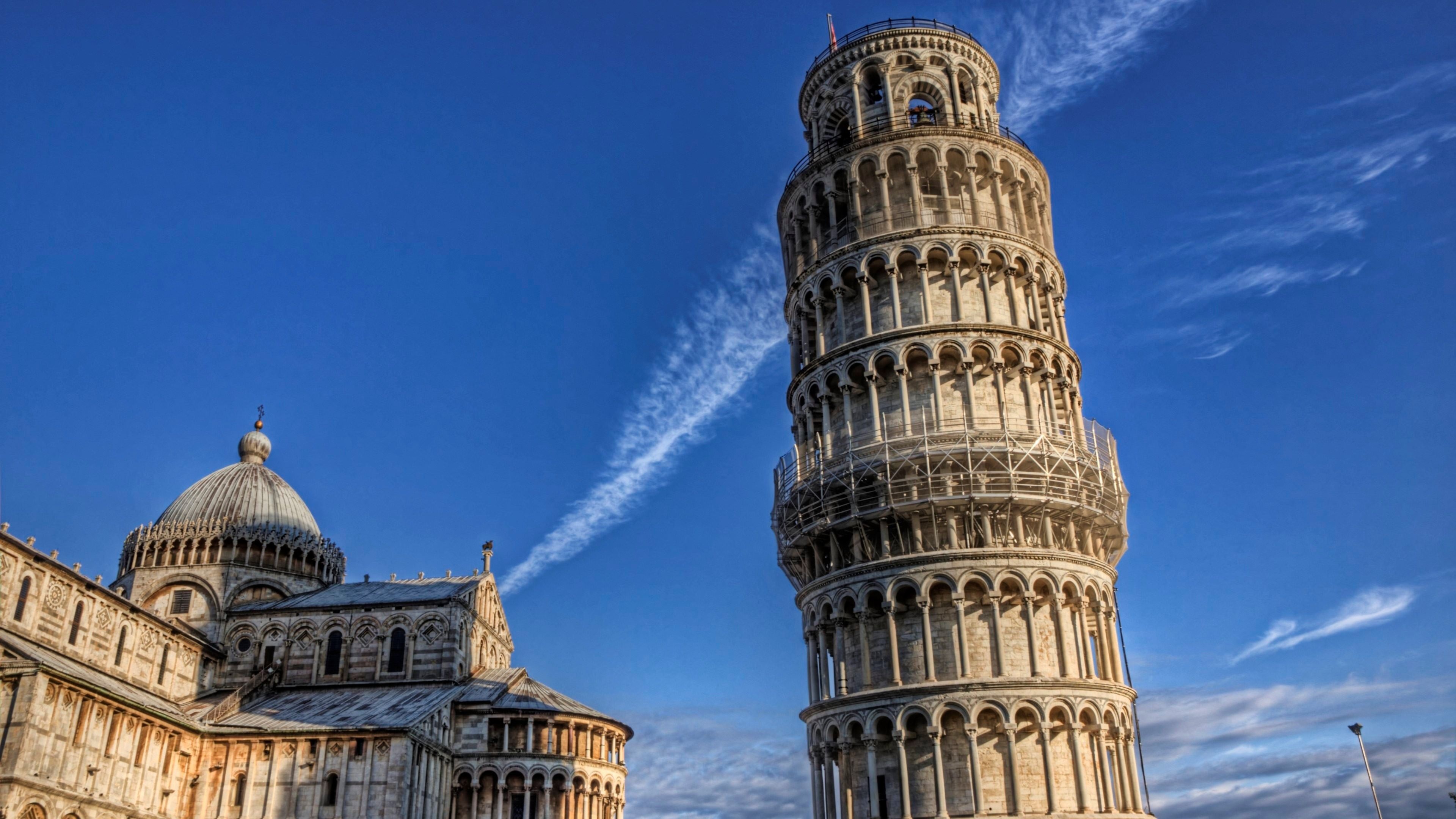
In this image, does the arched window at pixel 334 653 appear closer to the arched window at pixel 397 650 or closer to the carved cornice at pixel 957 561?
the arched window at pixel 397 650

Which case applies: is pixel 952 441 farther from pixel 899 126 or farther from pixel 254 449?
pixel 254 449

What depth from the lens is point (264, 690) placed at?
4956 cm

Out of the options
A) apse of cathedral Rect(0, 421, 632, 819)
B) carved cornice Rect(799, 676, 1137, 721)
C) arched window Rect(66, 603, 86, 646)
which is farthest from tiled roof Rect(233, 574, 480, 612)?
carved cornice Rect(799, 676, 1137, 721)

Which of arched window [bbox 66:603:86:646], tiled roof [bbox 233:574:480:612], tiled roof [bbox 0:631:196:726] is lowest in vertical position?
tiled roof [bbox 0:631:196:726]

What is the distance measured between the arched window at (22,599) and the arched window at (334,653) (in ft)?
46.8

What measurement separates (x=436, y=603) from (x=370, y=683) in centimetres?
469

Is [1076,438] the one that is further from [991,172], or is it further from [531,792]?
[531,792]

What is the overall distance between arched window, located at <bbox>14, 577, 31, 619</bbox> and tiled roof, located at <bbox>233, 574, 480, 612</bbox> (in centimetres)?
1335

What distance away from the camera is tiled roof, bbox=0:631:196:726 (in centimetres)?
3462

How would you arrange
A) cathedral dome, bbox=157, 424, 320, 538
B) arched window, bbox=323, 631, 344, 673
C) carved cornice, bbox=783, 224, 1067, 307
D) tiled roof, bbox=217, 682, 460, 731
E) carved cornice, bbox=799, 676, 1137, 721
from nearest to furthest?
1. carved cornice, bbox=799, 676, 1137, 721
2. carved cornice, bbox=783, 224, 1067, 307
3. tiled roof, bbox=217, 682, 460, 731
4. arched window, bbox=323, 631, 344, 673
5. cathedral dome, bbox=157, 424, 320, 538

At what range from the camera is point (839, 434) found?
1412 inches

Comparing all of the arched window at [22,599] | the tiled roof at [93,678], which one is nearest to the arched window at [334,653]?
the tiled roof at [93,678]

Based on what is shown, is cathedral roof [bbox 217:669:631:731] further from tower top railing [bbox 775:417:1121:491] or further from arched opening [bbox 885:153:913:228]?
arched opening [bbox 885:153:913:228]

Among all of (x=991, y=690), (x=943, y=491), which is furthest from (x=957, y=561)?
(x=991, y=690)
